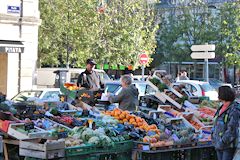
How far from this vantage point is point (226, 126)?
26.3ft

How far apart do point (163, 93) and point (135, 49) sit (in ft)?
70.0

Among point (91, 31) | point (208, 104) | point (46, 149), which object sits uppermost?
point (91, 31)

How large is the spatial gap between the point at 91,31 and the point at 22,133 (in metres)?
22.9

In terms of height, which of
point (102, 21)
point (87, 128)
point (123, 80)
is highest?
point (102, 21)

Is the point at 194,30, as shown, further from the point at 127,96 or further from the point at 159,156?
the point at 159,156

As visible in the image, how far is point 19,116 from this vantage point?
30.7ft

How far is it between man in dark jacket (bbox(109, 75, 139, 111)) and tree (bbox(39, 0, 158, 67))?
63.6 feet

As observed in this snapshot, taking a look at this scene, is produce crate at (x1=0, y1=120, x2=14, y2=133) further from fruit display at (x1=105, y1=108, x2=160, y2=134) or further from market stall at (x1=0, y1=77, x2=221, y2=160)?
fruit display at (x1=105, y1=108, x2=160, y2=134)

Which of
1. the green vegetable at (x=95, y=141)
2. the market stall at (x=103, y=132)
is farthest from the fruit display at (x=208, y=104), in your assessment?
the green vegetable at (x=95, y=141)

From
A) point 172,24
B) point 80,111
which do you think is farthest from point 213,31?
point 80,111

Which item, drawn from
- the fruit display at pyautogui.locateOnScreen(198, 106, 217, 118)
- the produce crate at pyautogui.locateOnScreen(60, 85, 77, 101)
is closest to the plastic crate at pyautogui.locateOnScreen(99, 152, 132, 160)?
the fruit display at pyautogui.locateOnScreen(198, 106, 217, 118)

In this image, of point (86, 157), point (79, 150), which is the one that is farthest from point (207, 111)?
point (79, 150)

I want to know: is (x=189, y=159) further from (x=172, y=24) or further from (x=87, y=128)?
(x=172, y=24)

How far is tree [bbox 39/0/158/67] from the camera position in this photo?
30.9 metres
